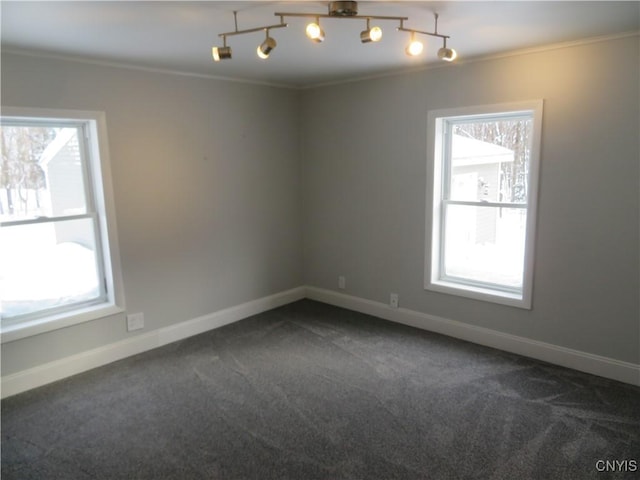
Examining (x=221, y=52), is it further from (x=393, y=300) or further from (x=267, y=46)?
(x=393, y=300)

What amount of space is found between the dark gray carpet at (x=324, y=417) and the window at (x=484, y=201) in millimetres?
583

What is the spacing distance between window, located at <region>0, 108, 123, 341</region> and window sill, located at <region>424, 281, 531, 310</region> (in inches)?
108

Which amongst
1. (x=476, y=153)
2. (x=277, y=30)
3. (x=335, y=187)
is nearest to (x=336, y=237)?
(x=335, y=187)

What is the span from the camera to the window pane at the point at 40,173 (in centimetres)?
305

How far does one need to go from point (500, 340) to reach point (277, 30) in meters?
2.91

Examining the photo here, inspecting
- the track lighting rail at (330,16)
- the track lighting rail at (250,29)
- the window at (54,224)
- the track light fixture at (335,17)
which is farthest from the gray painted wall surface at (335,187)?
the track lighting rail at (330,16)

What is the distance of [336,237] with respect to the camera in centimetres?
469

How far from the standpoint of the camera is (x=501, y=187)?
359 cm

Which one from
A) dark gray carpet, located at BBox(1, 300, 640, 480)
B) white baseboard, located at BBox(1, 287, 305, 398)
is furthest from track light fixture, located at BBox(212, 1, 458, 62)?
white baseboard, located at BBox(1, 287, 305, 398)

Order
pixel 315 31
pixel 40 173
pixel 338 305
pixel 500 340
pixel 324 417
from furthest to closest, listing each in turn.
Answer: pixel 338 305
pixel 500 340
pixel 40 173
pixel 324 417
pixel 315 31

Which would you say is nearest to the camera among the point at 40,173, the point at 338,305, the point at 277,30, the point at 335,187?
the point at 277,30

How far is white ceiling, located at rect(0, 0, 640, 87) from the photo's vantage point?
2201mm

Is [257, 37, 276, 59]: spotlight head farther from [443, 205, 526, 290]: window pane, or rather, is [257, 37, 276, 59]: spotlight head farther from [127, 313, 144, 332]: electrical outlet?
[127, 313, 144, 332]: electrical outlet

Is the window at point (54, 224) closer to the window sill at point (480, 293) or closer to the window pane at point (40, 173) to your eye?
the window pane at point (40, 173)
